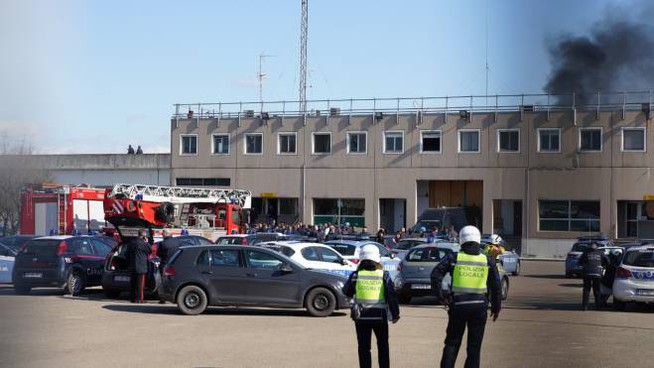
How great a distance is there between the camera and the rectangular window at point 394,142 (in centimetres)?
5378

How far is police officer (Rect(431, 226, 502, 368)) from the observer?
34.3 feet

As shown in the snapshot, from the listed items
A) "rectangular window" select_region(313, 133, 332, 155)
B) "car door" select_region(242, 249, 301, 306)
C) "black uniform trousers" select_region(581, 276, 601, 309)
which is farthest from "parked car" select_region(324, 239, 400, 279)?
"rectangular window" select_region(313, 133, 332, 155)

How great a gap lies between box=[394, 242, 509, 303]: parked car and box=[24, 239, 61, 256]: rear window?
8796 millimetres

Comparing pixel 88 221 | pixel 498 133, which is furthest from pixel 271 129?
pixel 498 133

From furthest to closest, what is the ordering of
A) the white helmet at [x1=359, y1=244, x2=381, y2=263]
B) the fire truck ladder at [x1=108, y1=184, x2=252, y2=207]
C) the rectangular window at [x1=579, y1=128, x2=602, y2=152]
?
the fire truck ladder at [x1=108, y1=184, x2=252, y2=207] < the white helmet at [x1=359, y1=244, x2=381, y2=263] < the rectangular window at [x1=579, y1=128, x2=602, y2=152]

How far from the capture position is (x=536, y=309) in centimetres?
2222

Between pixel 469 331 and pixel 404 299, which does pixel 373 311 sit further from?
pixel 404 299

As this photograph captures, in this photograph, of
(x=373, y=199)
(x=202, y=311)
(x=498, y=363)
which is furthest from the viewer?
(x=373, y=199)

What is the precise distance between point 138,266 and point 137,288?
0.52m

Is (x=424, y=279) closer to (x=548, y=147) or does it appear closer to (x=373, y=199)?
(x=548, y=147)

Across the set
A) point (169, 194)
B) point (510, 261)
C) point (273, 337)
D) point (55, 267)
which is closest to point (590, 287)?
point (273, 337)

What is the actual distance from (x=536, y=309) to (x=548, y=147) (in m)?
16.9

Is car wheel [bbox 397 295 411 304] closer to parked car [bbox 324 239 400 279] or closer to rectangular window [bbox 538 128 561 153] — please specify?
parked car [bbox 324 239 400 279]

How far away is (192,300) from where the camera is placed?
66.4ft
